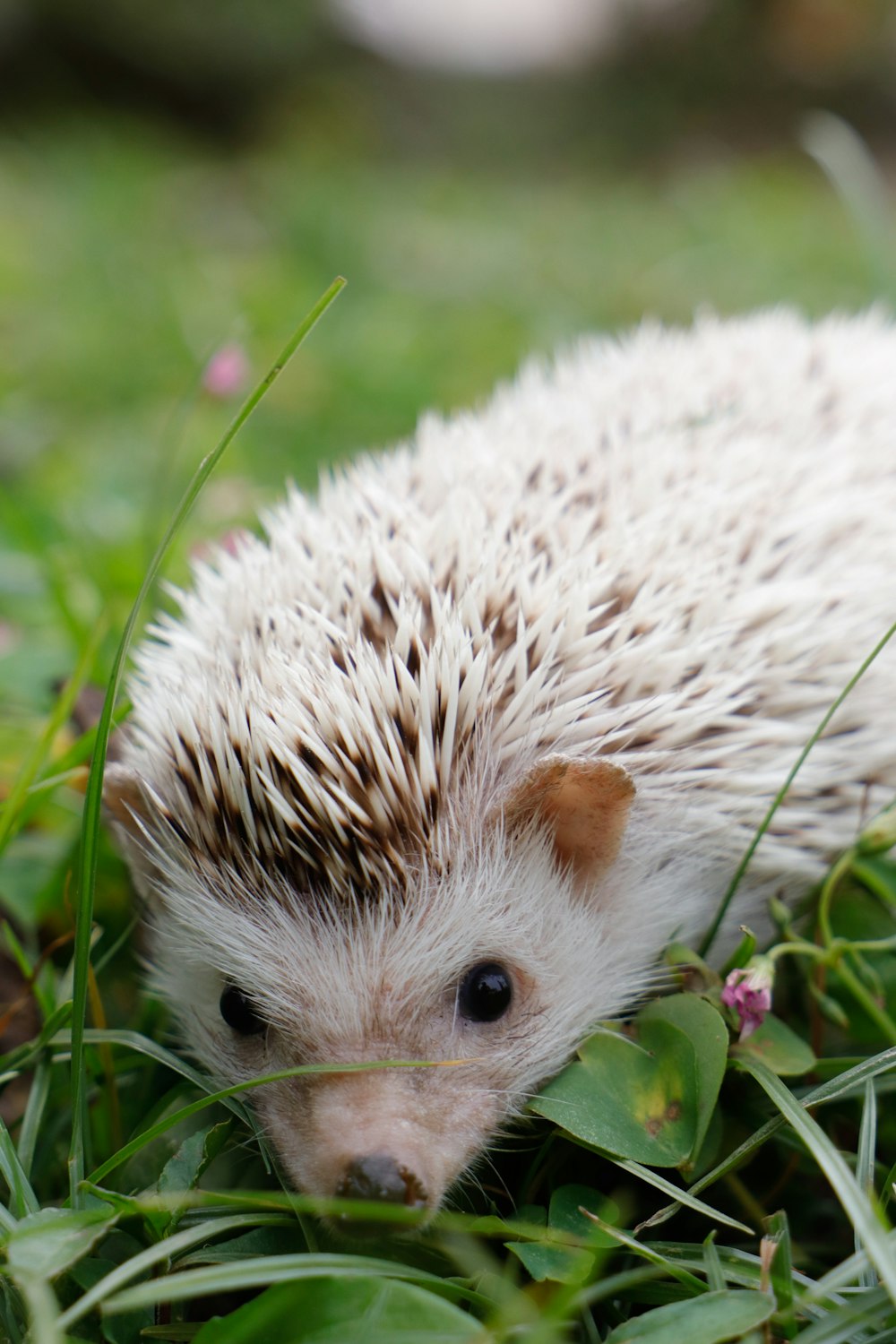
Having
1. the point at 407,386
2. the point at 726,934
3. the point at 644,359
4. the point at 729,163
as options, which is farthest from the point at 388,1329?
the point at 729,163

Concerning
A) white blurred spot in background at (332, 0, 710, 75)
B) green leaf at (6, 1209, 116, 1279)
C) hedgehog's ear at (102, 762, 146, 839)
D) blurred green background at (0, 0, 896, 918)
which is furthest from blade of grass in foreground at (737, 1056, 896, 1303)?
white blurred spot in background at (332, 0, 710, 75)

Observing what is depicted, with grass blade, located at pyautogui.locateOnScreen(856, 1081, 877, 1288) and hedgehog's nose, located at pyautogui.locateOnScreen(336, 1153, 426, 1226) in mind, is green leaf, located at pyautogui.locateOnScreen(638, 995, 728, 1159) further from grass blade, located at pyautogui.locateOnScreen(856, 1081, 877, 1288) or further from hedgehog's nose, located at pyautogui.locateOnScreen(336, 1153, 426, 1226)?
hedgehog's nose, located at pyautogui.locateOnScreen(336, 1153, 426, 1226)

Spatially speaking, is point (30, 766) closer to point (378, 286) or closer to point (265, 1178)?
point (265, 1178)

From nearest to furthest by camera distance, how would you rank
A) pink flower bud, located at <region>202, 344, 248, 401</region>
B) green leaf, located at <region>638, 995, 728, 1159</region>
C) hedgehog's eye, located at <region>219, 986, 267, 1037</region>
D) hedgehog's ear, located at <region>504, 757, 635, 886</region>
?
green leaf, located at <region>638, 995, 728, 1159</region>, hedgehog's ear, located at <region>504, 757, 635, 886</region>, hedgehog's eye, located at <region>219, 986, 267, 1037</region>, pink flower bud, located at <region>202, 344, 248, 401</region>

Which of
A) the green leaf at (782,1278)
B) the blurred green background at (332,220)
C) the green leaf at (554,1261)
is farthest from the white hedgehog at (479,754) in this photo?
the blurred green background at (332,220)

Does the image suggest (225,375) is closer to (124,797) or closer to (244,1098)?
(124,797)

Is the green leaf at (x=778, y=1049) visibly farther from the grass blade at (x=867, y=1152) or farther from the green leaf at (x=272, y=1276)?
the green leaf at (x=272, y=1276)
